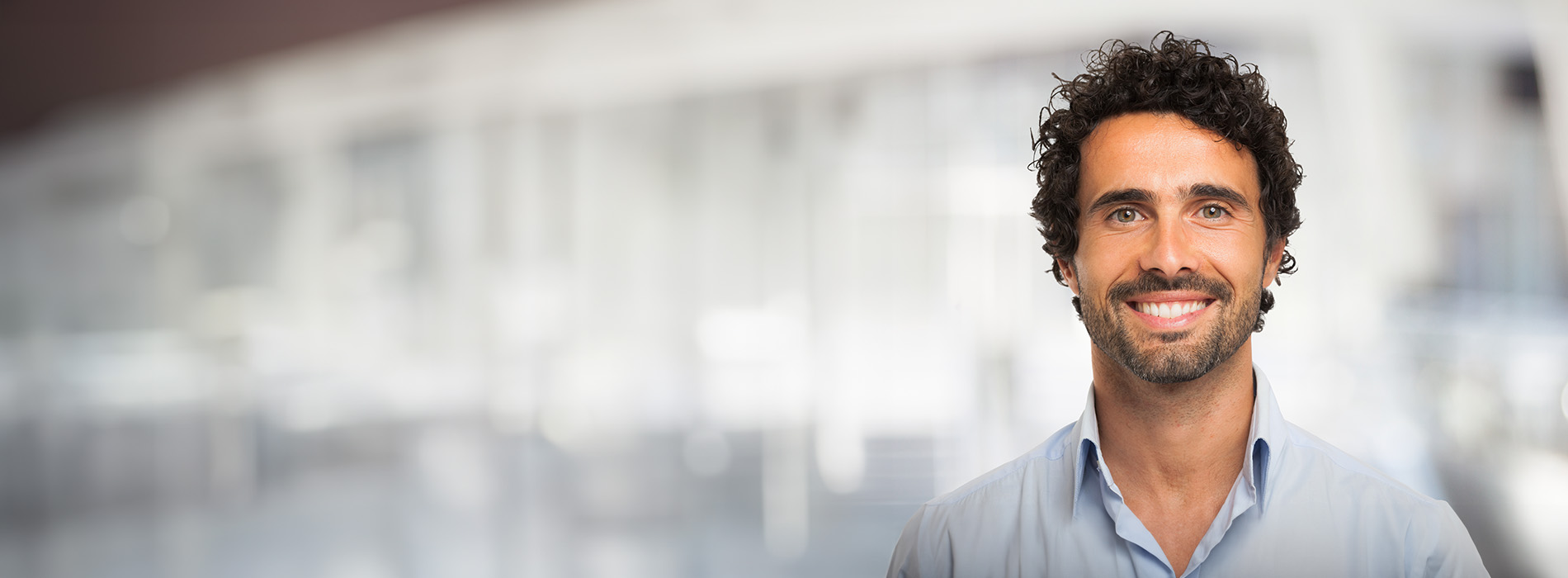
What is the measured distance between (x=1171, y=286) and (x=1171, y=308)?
21 mm

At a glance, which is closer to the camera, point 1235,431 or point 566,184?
point 1235,431

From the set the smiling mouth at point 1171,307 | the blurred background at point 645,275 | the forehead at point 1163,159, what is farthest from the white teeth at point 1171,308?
the blurred background at point 645,275

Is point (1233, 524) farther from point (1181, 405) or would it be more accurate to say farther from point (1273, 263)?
point (1273, 263)

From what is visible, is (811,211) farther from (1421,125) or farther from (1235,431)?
(1235,431)

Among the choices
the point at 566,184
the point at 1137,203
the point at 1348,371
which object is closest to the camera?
the point at 1137,203

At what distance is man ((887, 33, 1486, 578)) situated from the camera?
0.96 metres

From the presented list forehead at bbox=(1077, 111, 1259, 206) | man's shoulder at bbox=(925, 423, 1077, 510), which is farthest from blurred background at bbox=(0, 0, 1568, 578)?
forehead at bbox=(1077, 111, 1259, 206)

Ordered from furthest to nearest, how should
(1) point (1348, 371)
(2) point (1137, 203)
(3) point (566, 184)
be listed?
(3) point (566, 184), (1) point (1348, 371), (2) point (1137, 203)

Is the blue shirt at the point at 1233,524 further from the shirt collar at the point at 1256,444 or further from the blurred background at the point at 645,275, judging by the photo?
the blurred background at the point at 645,275

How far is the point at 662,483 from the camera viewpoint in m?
3.70

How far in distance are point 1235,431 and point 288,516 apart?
12.1 ft

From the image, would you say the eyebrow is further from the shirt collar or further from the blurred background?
the blurred background

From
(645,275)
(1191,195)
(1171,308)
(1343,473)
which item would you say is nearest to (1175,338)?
(1171,308)

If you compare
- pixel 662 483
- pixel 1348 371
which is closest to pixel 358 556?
pixel 662 483
